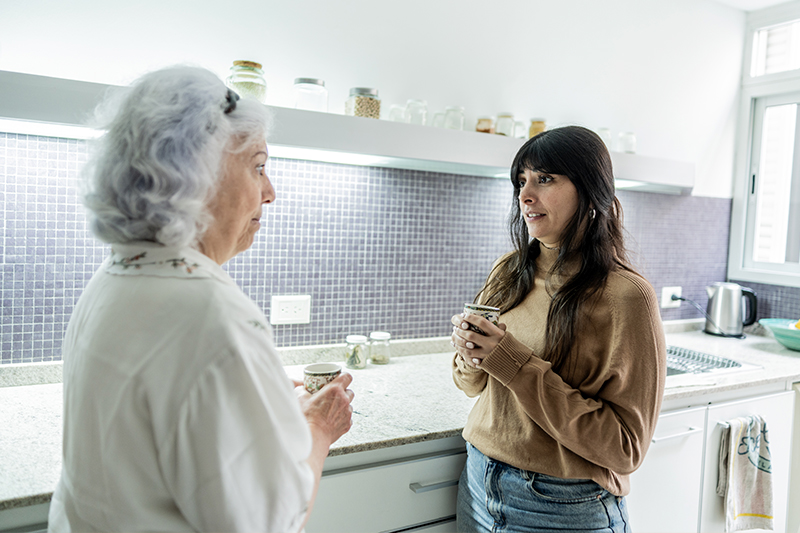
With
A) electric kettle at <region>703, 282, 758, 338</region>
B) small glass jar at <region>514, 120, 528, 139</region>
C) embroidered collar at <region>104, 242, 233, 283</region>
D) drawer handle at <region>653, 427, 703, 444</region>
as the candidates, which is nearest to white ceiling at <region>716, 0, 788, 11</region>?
electric kettle at <region>703, 282, 758, 338</region>

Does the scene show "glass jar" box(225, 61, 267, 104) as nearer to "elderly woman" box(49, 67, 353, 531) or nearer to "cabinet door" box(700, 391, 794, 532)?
"elderly woman" box(49, 67, 353, 531)

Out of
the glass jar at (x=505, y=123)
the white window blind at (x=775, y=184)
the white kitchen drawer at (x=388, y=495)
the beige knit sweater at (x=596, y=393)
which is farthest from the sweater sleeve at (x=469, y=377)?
the white window blind at (x=775, y=184)

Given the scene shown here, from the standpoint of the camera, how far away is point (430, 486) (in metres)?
1.42

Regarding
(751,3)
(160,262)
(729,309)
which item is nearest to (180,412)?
(160,262)

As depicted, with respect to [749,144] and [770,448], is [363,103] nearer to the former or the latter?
[770,448]

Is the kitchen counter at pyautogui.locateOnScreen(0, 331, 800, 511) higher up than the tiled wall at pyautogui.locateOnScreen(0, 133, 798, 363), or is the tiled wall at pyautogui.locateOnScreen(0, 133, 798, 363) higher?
the tiled wall at pyautogui.locateOnScreen(0, 133, 798, 363)

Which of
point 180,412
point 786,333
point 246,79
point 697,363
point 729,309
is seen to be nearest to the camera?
point 180,412

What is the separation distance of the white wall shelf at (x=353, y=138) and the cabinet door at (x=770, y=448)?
0.93m

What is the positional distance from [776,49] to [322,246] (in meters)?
2.77

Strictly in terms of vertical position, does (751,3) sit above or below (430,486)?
above

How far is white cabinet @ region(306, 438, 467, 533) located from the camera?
→ 129cm

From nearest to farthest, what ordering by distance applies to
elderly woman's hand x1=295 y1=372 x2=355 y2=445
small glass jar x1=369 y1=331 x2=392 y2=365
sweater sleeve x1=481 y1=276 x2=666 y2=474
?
elderly woman's hand x1=295 y1=372 x2=355 y2=445, sweater sleeve x1=481 y1=276 x2=666 y2=474, small glass jar x1=369 y1=331 x2=392 y2=365

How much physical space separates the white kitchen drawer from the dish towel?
1.12 metres

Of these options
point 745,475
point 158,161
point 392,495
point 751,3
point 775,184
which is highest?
point 751,3
